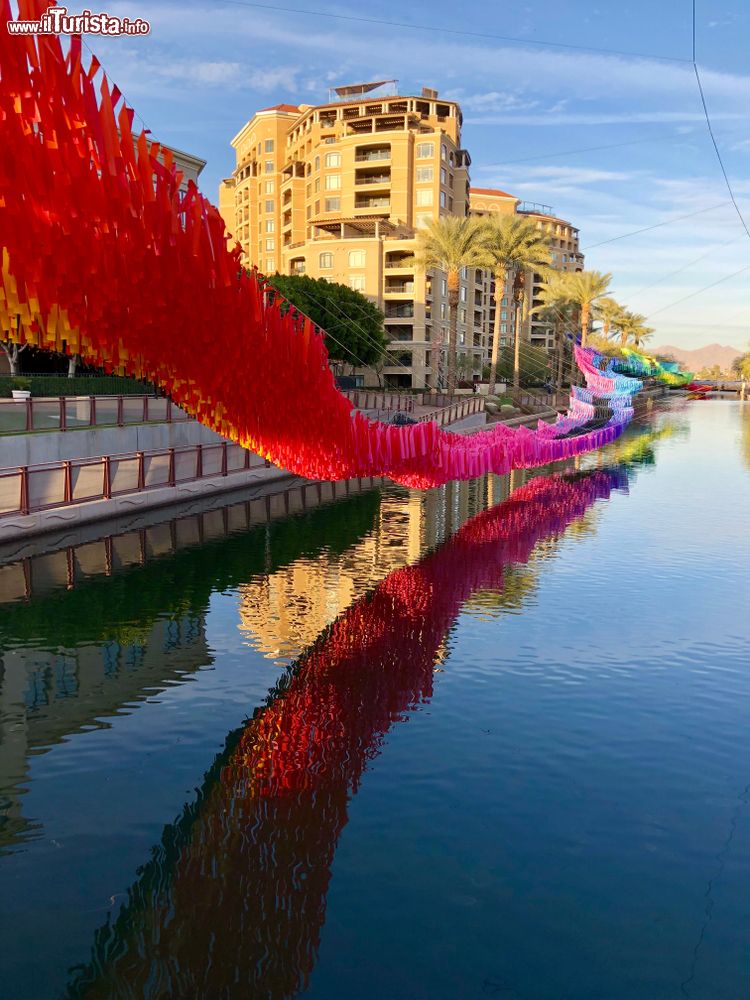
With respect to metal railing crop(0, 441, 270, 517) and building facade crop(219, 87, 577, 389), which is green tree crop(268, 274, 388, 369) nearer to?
building facade crop(219, 87, 577, 389)

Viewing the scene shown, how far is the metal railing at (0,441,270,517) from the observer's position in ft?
61.2

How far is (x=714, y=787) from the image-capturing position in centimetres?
896

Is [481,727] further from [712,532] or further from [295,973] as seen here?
[712,532]

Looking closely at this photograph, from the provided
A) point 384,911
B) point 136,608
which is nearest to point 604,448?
point 136,608

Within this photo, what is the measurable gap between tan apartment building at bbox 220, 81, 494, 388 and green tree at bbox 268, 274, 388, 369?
800 centimetres

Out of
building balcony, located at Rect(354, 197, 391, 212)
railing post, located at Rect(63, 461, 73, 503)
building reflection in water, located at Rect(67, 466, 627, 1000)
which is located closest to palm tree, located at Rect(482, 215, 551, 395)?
building balcony, located at Rect(354, 197, 391, 212)

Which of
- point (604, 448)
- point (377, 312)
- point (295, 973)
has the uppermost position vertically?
point (377, 312)

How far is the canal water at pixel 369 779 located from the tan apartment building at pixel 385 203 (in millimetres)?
62071

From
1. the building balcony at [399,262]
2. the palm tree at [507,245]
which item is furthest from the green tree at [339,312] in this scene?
the building balcony at [399,262]

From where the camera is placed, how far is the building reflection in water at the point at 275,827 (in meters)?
6.15

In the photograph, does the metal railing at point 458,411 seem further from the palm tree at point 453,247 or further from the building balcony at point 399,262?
the building balcony at point 399,262

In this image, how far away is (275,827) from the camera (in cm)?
798

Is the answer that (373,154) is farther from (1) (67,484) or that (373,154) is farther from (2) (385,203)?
(1) (67,484)

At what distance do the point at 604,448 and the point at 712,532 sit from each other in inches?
1028
